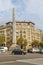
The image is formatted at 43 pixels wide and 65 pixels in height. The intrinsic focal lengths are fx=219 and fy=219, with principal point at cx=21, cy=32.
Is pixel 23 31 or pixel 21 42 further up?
pixel 23 31

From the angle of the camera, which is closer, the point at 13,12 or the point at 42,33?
the point at 13,12

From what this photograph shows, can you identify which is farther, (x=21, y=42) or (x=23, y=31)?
(x=23, y=31)

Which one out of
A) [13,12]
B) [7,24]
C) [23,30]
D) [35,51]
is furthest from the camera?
[7,24]

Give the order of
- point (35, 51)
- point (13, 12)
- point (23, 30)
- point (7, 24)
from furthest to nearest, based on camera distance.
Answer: point (7, 24)
point (23, 30)
point (13, 12)
point (35, 51)

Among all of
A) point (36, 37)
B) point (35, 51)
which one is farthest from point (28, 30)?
point (35, 51)

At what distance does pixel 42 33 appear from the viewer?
171000 millimetres

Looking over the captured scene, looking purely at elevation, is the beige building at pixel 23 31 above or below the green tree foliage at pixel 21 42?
above

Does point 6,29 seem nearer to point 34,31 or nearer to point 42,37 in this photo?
point 34,31

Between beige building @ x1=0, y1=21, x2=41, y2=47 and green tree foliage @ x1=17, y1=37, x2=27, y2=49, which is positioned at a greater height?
beige building @ x1=0, y1=21, x2=41, y2=47

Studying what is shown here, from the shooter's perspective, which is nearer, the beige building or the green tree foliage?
the green tree foliage

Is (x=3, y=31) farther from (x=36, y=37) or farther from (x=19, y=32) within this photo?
(x=36, y=37)

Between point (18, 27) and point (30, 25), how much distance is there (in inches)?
351

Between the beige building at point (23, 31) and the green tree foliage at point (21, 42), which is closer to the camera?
the green tree foliage at point (21, 42)

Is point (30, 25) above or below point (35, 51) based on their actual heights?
above
